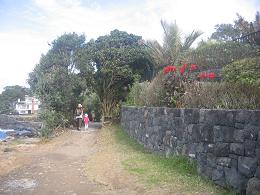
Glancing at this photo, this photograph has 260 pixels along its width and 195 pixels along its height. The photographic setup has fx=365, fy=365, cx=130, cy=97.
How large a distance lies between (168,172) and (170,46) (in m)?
14.1

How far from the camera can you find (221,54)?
1556cm

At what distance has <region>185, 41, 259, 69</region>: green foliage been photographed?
1469 centimetres

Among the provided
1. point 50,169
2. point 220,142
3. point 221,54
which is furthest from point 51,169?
point 221,54

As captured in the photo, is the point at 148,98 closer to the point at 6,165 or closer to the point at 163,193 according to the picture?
the point at 6,165

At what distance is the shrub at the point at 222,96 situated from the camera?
7.15m

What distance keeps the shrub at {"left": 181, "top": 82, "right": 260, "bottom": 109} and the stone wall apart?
0.36 m

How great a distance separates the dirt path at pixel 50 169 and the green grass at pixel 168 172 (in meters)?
1.01

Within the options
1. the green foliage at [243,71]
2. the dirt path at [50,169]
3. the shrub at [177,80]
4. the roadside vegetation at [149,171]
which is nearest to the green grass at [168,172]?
the roadside vegetation at [149,171]

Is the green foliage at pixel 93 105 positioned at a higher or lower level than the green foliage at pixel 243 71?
lower

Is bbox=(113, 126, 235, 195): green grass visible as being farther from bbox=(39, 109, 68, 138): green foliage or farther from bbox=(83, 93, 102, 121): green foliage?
bbox=(83, 93, 102, 121): green foliage

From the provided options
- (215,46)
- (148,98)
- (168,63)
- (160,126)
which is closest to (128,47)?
(168,63)

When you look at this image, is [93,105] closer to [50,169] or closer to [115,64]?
[115,64]

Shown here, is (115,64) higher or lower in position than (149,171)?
higher

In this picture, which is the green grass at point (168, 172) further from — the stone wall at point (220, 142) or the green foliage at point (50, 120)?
the green foliage at point (50, 120)
